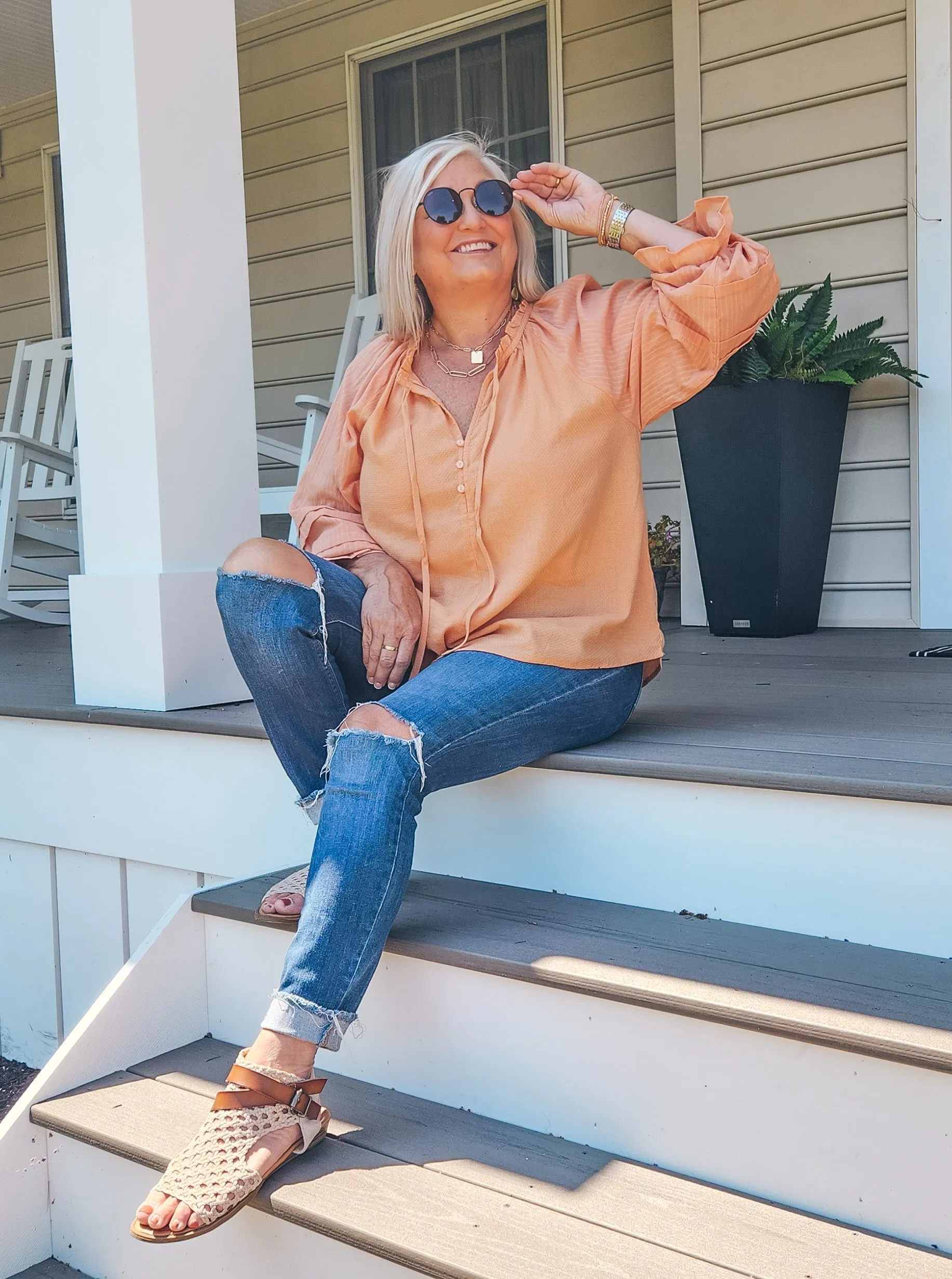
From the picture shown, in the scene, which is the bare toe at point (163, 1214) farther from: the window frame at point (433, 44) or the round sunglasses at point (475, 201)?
the window frame at point (433, 44)

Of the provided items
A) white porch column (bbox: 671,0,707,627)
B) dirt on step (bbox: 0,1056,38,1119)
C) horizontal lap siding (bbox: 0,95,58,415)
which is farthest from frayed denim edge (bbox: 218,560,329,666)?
horizontal lap siding (bbox: 0,95,58,415)

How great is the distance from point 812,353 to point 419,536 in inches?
66.7

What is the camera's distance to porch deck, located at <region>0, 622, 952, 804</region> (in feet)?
4.35

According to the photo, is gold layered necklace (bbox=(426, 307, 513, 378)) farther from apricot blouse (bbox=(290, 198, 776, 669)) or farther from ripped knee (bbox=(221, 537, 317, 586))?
ripped knee (bbox=(221, 537, 317, 586))

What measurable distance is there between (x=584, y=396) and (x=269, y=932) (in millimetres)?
796

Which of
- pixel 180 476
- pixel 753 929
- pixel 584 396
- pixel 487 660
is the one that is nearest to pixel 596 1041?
pixel 753 929

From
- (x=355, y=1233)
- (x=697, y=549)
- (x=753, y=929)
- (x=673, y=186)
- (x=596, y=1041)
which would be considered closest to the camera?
(x=355, y=1233)

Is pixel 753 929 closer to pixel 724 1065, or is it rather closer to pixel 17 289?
pixel 724 1065

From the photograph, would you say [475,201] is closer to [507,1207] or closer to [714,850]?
[714,850]

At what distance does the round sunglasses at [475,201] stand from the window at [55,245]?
4028 mm

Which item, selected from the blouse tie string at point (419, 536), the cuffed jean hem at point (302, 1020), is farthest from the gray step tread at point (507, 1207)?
the blouse tie string at point (419, 536)

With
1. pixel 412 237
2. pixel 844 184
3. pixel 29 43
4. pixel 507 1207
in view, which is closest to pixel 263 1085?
pixel 507 1207

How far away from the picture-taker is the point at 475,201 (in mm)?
1539

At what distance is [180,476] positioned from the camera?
2.03 metres
